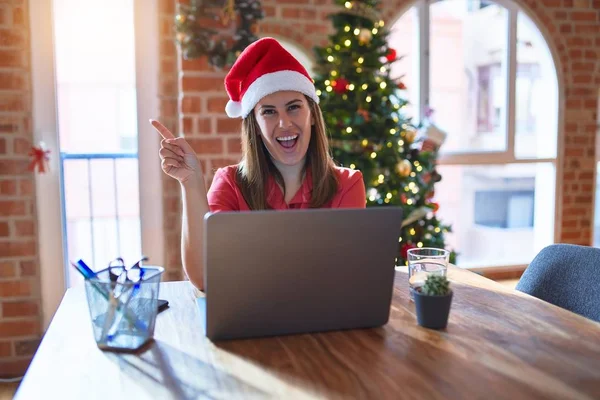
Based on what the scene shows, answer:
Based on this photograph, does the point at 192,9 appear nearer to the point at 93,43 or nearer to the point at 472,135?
the point at 93,43

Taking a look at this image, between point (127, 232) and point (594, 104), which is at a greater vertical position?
point (594, 104)

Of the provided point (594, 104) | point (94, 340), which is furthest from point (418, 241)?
point (94, 340)

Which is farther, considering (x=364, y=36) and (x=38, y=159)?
A: (x=364, y=36)

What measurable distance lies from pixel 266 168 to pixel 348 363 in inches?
34.9

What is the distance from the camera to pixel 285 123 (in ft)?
5.23

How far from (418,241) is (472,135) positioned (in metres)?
1.45

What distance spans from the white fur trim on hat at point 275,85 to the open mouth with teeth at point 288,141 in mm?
129

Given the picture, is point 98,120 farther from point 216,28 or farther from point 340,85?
point 340,85

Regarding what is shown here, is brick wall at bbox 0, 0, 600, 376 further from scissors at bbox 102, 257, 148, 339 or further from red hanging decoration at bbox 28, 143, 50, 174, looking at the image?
scissors at bbox 102, 257, 148, 339

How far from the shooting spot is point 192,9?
249cm

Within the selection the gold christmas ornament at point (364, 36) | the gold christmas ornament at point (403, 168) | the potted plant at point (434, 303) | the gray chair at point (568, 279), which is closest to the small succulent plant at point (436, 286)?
the potted plant at point (434, 303)

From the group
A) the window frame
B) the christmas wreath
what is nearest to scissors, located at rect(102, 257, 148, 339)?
the christmas wreath

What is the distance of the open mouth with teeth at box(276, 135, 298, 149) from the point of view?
5.27ft

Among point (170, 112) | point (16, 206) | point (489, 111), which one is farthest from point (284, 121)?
point (489, 111)
